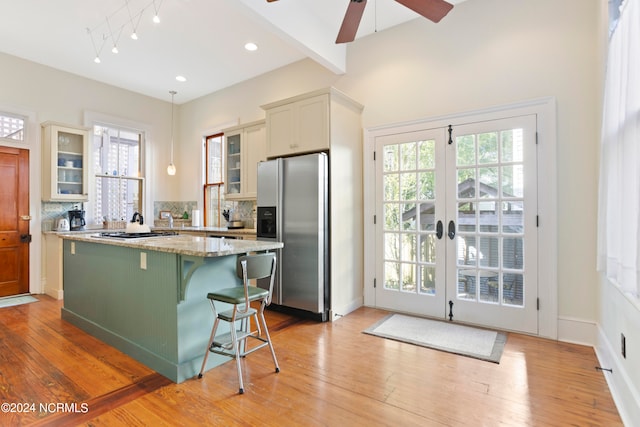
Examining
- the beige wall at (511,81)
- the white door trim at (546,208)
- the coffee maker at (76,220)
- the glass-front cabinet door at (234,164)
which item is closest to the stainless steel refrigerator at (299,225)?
the beige wall at (511,81)

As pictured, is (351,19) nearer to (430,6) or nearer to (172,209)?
(430,6)

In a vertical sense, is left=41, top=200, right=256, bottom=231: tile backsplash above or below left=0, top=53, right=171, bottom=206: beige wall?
below

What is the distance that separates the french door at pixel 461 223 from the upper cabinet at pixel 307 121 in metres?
0.64

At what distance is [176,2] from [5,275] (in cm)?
432

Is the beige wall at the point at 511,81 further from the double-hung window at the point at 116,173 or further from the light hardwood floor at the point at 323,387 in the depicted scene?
the double-hung window at the point at 116,173

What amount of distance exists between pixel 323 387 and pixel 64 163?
506 centimetres

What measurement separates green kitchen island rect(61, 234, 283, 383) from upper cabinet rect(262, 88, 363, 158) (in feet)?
5.00

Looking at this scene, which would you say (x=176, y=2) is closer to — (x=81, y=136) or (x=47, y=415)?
(x=81, y=136)

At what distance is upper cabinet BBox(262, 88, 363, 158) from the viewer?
3.59 m

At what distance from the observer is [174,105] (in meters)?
6.43

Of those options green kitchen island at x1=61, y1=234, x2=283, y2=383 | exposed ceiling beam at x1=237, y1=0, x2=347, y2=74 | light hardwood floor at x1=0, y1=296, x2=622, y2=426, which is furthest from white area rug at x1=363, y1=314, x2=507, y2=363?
exposed ceiling beam at x1=237, y1=0, x2=347, y2=74

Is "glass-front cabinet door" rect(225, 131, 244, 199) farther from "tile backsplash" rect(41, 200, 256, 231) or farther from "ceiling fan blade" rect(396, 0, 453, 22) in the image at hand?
"ceiling fan blade" rect(396, 0, 453, 22)

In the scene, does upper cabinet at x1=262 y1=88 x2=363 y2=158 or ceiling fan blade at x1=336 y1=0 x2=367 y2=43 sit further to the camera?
upper cabinet at x1=262 y1=88 x2=363 y2=158

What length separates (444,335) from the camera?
3100 millimetres
